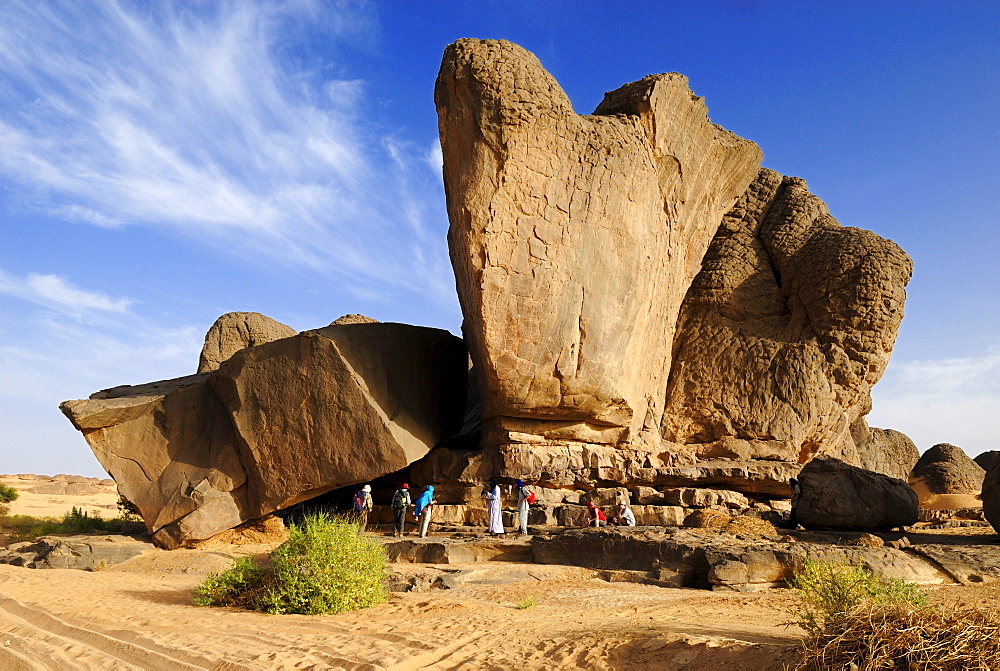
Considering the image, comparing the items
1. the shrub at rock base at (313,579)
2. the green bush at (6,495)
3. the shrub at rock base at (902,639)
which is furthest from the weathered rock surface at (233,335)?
the shrub at rock base at (902,639)

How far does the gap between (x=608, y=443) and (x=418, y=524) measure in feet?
12.2

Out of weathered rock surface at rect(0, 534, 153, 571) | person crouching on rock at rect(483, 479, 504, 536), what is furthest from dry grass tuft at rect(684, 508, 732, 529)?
weathered rock surface at rect(0, 534, 153, 571)

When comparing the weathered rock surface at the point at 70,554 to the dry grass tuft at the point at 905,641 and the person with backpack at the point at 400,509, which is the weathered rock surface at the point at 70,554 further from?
the dry grass tuft at the point at 905,641

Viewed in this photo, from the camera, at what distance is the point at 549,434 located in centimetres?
1338

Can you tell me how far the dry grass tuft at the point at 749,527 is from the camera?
11.0 metres

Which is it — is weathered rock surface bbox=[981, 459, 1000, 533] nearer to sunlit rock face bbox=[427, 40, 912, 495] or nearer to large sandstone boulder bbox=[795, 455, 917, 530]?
large sandstone boulder bbox=[795, 455, 917, 530]

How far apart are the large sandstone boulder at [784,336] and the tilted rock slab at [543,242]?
3.52 meters

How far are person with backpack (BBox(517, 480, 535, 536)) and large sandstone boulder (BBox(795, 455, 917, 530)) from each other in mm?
4273

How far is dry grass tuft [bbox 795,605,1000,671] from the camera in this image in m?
3.53

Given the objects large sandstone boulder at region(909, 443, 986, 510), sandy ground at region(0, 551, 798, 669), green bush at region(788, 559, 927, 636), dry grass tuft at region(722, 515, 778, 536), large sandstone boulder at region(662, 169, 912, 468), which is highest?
large sandstone boulder at region(662, 169, 912, 468)

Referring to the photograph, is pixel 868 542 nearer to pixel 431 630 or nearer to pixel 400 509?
pixel 431 630

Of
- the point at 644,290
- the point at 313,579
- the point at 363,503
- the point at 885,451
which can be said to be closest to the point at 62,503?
the point at 363,503

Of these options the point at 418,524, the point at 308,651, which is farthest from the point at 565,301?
the point at 308,651

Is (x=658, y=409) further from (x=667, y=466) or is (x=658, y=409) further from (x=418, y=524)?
(x=418, y=524)
